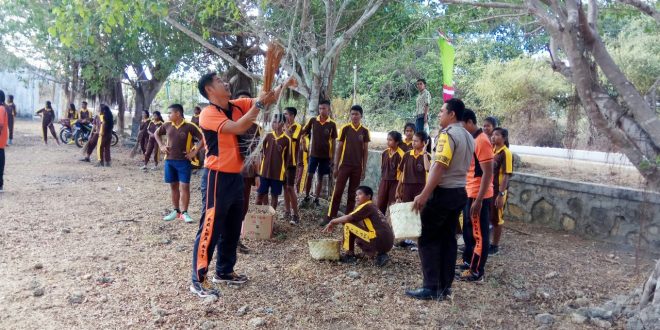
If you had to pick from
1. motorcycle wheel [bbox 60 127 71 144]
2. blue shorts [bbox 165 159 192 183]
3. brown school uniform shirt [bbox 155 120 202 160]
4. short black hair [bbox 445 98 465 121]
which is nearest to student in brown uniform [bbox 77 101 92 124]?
motorcycle wheel [bbox 60 127 71 144]

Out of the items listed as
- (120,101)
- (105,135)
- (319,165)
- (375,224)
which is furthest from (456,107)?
(120,101)

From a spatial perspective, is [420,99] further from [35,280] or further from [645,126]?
[35,280]

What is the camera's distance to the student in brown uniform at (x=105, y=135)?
12500mm

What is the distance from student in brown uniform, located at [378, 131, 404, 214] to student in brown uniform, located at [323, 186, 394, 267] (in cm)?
151

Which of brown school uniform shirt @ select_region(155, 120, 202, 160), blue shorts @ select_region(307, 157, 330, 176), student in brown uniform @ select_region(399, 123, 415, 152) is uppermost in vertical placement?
student in brown uniform @ select_region(399, 123, 415, 152)

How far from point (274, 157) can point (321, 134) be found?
4.00 ft

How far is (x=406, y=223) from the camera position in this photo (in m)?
4.43

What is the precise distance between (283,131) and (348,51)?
13.3 feet

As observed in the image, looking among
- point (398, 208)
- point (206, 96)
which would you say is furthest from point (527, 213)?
point (206, 96)

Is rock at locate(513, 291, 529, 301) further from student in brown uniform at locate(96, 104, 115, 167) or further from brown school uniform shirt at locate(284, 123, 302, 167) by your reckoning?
student in brown uniform at locate(96, 104, 115, 167)

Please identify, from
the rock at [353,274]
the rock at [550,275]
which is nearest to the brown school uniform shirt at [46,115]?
the rock at [353,274]

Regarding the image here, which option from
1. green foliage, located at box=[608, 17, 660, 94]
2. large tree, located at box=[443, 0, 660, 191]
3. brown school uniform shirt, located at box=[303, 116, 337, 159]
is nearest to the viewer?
large tree, located at box=[443, 0, 660, 191]

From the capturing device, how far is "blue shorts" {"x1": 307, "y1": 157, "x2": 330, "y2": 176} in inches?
327

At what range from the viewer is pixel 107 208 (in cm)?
814
